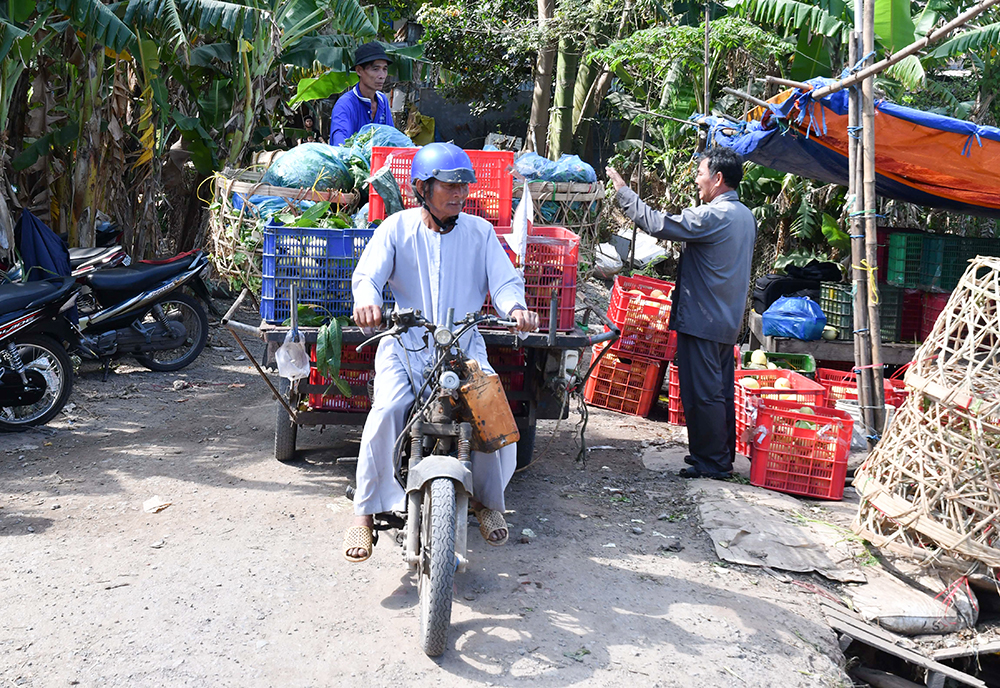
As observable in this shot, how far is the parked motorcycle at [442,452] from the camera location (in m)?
3.50

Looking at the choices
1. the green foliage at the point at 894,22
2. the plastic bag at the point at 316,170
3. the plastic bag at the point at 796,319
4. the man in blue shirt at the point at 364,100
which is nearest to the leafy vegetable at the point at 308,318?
the plastic bag at the point at 316,170

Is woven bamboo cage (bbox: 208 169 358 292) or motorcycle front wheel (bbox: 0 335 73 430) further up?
woven bamboo cage (bbox: 208 169 358 292)

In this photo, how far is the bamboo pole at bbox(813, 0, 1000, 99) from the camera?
446 cm

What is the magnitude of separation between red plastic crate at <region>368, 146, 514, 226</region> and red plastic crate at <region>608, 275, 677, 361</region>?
2315mm

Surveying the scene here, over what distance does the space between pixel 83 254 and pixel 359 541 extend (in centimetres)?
537

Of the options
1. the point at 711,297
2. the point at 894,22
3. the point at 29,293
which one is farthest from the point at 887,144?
the point at 29,293

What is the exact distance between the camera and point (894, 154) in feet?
21.0

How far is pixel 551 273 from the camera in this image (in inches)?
199

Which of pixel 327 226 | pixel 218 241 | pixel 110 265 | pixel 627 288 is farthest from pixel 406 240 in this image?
pixel 110 265

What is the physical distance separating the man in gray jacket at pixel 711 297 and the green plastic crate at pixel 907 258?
3548mm

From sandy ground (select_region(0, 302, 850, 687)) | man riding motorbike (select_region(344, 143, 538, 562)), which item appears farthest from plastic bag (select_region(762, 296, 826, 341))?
man riding motorbike (select_region(344, 143, 538, 562))

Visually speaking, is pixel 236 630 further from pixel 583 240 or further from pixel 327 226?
pixel 583 240

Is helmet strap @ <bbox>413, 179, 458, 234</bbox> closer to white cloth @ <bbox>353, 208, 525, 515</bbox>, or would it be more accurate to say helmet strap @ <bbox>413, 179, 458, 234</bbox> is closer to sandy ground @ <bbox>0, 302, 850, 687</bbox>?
white cloth @ <bbox>353, 208, 525, 515</bbox>

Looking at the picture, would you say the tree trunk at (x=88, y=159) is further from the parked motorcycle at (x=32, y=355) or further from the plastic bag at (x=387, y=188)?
the plastic bag at (x=387, y=188)
